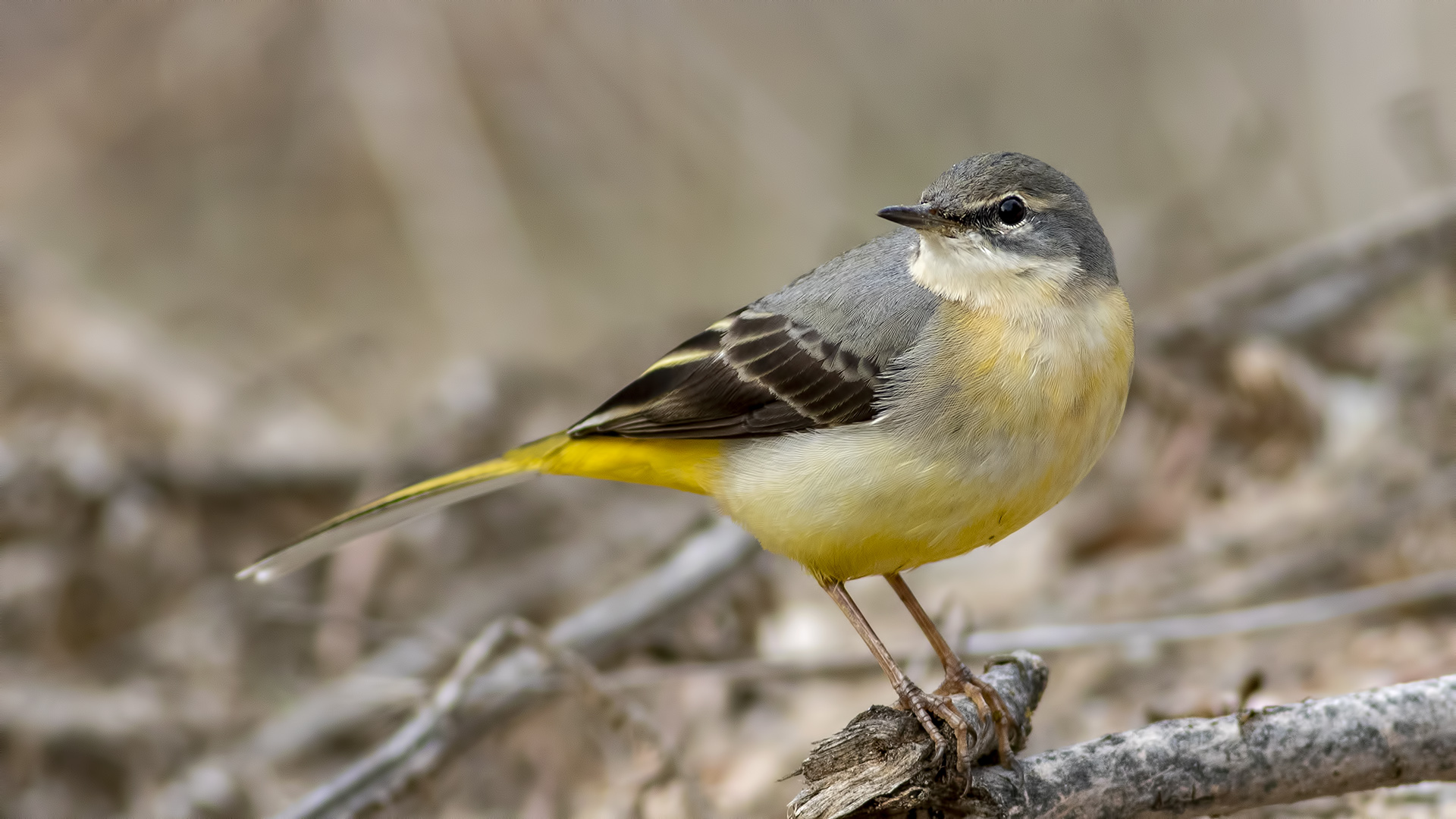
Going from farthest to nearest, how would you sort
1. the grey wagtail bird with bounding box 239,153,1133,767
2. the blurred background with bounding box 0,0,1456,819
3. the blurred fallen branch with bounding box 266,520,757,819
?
1. the blurred background with bounding box 0,0,1456,819
2. the blurred fallen branch with bounding box 266,520,757,819
3. the grey wagtail bird with bounding box 239,153,1133,767

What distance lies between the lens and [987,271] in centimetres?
415

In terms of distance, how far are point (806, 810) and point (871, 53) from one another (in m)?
10.1

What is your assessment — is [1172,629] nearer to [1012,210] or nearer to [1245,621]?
[1245,621]

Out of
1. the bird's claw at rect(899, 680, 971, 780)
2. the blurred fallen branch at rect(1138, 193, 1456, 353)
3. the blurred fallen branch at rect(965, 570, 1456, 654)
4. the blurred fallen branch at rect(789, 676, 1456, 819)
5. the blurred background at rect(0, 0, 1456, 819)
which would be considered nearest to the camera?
the blurred fallen branch at rect(789, 676, 1456, 819)

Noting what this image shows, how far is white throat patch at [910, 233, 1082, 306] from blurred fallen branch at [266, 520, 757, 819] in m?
2.17

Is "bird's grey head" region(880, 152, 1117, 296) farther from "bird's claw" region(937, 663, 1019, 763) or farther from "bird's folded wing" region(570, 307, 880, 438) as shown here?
"bird's claw" region(937, 663, 1019, 763)

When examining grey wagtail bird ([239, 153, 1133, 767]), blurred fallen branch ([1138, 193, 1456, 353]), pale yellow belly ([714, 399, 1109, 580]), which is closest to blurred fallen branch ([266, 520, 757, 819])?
grey wagtail bird ([239, 153, 1133, 767])

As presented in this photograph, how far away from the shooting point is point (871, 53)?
39.8ft

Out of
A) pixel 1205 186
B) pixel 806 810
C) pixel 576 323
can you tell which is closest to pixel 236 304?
pixel 576 323

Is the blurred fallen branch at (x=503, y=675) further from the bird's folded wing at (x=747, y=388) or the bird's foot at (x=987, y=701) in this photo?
the bird's foot at (x=987, y=701)

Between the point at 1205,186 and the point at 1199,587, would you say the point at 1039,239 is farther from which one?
the point at 1205,186

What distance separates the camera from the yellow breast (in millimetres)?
3715

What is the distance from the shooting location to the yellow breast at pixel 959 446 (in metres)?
3.71

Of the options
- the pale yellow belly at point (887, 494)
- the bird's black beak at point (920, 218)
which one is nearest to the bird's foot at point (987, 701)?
the pale yellow belly at point (887, 494)
